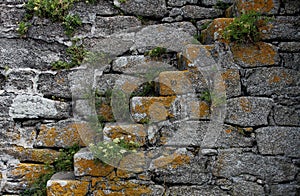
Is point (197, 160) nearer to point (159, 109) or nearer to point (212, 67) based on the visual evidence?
point (159, 109)

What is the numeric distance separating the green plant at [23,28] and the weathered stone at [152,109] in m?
1.27

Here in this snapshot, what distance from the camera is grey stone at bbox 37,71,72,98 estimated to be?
3156 millimetres

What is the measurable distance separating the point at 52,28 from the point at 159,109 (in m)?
1.28

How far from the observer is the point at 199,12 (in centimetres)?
331

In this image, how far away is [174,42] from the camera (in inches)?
126

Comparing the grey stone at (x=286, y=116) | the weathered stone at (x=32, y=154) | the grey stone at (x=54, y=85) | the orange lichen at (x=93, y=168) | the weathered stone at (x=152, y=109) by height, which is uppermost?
the grey stone at (x=54, y=85)

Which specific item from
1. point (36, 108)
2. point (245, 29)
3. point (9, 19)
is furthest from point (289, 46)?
point (9, 19)

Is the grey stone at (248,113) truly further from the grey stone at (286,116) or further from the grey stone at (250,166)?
the grey stone at (250,166)

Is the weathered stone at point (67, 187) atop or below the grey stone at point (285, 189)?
atop

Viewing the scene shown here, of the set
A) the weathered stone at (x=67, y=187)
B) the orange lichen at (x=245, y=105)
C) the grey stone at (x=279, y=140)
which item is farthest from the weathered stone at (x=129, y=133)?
the grey stone at (x=279, y=140)

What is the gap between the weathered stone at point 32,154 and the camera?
3084 mm

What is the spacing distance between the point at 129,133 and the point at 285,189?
48.2 inches

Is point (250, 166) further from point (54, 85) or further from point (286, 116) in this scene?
point (54, 85)

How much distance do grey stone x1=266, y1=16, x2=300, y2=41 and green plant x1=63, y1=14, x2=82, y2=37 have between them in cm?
161
